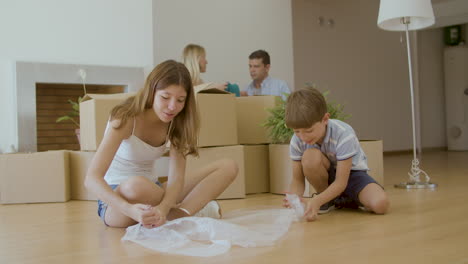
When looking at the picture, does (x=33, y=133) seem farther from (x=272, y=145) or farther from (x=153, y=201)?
(x=153, y=201)

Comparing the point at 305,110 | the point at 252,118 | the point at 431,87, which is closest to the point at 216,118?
the point at 252,118

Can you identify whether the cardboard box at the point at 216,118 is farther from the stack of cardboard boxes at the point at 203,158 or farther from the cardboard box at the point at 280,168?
the cardboard box at the point at 280,168

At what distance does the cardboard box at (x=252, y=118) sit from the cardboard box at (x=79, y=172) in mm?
900

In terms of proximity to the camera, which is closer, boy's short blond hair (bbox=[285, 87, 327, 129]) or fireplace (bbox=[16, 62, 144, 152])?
boy's short blond hair (bbox=[285, 87, 327, 129])

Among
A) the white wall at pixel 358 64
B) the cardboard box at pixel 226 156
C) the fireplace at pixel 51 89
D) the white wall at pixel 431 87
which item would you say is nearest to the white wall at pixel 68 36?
the fireplace at pixel 51 89

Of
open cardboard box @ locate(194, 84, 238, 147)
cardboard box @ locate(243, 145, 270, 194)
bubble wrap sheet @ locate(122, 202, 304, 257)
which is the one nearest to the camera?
bubble wrap sheet @ locate(122, 202, 304, 257)

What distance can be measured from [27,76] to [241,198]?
171 cm

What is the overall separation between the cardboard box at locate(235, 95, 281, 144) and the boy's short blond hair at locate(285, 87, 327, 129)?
108 centimetres

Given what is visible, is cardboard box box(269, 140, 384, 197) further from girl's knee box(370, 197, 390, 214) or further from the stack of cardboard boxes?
girl's knee box(370, 197, 390, 214)

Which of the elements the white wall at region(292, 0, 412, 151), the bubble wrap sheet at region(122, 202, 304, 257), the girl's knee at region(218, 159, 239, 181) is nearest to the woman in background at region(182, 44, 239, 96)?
the girl's knee at region(218, 159, 239, 181)

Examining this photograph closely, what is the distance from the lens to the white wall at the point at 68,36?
3.25 metres

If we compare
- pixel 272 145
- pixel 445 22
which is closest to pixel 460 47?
pixel 445 22

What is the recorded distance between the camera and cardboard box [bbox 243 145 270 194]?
9.45ft

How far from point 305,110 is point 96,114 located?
1432 millimetres
